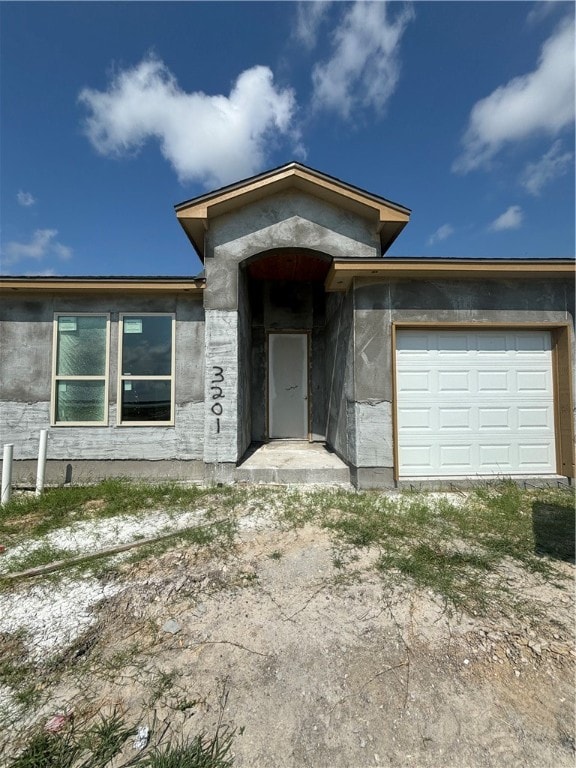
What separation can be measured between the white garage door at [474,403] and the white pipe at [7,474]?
604 cm

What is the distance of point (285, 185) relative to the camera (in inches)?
232

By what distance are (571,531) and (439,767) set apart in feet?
11.6

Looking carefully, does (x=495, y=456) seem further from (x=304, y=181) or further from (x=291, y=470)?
(x=304, y=181)

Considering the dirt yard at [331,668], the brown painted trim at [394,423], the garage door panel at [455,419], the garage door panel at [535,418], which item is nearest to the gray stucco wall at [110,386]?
the dirt yard at [331,668]

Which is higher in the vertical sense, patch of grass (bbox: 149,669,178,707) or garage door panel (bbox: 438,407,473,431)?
garage door panel (bbox: 438,407,473,431)

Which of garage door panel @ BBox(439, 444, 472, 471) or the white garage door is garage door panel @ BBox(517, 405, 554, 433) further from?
garage door panel @ BBox(439, 444, 472, 471)

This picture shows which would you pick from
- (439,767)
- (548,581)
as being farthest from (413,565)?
(439,767)

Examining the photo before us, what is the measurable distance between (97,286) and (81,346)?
43.1 inches

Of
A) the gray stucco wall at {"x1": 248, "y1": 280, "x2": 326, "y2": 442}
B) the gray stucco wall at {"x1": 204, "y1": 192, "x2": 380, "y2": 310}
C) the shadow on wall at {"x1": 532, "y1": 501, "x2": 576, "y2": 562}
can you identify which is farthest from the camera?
the gray stucco wall at {"x1": 248, "y1": 280, "x2": 326, "y2": 442}

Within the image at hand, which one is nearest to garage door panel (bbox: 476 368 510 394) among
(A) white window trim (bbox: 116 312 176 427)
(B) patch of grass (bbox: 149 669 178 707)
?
(A) white window trim (bbox: 116 312 176 427)

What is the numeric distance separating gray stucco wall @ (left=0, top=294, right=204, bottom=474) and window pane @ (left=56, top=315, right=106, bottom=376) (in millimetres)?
167

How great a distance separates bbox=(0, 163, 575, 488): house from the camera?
5.55m

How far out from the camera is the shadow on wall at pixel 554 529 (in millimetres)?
3525

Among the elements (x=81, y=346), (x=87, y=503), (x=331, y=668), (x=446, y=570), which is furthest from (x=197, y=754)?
(x=81, y=346)
